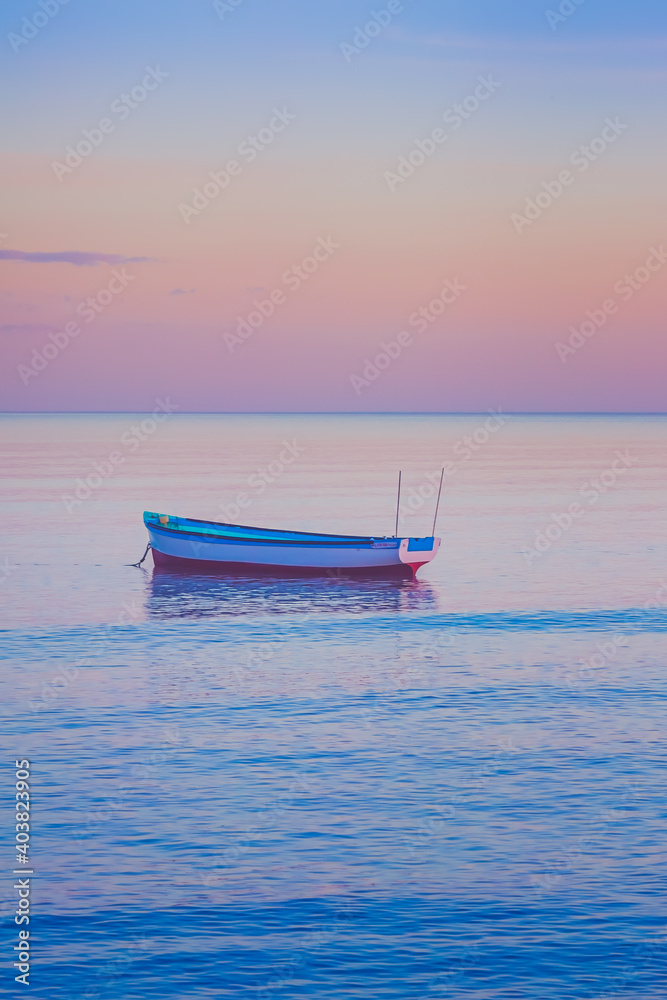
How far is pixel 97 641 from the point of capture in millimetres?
43250

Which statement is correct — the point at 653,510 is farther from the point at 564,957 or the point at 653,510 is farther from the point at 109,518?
the point at 564,957

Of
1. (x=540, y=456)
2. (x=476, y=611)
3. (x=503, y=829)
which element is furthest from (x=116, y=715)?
(x=540, y=456)

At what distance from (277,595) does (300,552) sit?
12.8 ft

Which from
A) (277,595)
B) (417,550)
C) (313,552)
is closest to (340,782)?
(277,595)

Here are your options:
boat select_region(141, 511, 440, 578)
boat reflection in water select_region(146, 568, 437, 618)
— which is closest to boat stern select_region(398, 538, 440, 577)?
boat select_region(141, 511, 440, 578)

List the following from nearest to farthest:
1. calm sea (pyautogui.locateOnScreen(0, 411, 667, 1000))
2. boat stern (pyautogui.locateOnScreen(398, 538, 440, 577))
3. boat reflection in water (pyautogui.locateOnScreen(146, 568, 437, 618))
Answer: calm sea (pyautogui.locateOnScreen(0, 411, 667, 1000)), boat reflection in water (pyautogui.locateOnScreen(146, 568, 437, 618)), boat stern (pyautogui.locateOnScreen(398, 538, 440, 577))

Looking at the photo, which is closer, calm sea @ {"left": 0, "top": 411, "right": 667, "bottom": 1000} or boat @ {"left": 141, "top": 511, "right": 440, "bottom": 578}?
calm sea @ {"left": 0, "top": 411, "right": 667, "bottom": 1000}

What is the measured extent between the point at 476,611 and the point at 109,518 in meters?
45.6

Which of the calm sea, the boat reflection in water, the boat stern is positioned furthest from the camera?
the boat stern

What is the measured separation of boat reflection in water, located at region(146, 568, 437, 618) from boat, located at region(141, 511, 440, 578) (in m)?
0.53

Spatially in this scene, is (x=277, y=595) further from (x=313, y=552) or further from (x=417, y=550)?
(x=417, y=550)

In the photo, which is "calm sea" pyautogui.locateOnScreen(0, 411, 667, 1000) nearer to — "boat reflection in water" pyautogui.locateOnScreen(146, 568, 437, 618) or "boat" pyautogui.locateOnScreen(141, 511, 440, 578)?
"boat reflection in water" pyautogui.locateOnScreen(146, 568, 437, 618)

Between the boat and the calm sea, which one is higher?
the boat

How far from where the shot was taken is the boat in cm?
5828
